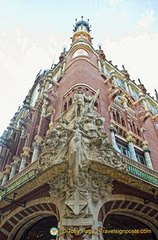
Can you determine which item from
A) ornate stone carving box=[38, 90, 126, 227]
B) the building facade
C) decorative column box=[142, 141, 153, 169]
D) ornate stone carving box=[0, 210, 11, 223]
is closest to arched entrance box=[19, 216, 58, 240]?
the building facade

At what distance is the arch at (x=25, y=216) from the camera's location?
31.5ft

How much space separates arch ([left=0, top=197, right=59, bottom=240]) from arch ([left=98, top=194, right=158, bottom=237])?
2.59m

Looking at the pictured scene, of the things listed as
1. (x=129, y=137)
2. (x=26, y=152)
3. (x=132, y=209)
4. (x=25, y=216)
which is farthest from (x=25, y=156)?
(x=132, y=209)

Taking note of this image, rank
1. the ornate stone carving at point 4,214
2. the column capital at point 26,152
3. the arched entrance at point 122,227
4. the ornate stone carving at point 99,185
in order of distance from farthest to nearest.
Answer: the column capital at point 26,152 → the arched entrance at point 122,227 → the ornate stone carving at point 4,214 → the ornate stone carving at point 99,185

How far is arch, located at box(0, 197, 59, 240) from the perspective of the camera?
378 inches

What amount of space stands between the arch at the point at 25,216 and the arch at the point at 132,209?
259 centimetres

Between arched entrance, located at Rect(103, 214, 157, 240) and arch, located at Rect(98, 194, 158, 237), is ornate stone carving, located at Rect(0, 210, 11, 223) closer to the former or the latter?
arched entrance, located at Rect(103, 214, 157, 240)

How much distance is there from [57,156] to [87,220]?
2.92 m

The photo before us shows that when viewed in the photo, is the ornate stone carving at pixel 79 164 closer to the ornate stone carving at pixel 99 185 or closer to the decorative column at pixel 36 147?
the ornate stone carving at pixel 99 185

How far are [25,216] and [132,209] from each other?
5740mm

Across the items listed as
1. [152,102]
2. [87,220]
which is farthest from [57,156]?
[152,102]

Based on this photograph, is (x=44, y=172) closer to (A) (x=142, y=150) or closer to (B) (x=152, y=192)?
(B) (x=152, y=192)

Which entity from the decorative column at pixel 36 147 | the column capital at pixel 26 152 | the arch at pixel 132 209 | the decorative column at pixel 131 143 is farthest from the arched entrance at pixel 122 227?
the column capital at pixel 26 152

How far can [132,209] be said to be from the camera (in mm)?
9875
